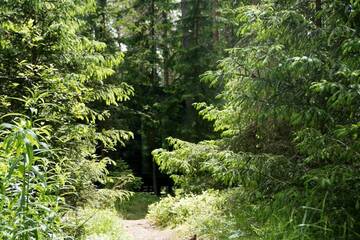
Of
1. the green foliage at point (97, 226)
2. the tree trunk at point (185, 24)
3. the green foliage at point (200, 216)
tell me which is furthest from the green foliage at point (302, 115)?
the tree trunk at point (185, 24)

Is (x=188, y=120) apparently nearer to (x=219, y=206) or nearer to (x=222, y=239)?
(x=219, y=206)

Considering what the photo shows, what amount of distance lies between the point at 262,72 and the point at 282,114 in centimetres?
114

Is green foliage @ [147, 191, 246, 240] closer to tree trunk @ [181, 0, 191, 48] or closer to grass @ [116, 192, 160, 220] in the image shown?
grass @ [116, 192, 160, 220]

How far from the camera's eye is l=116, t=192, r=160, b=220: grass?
1116 centimetres

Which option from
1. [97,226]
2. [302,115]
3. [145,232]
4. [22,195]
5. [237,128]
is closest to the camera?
[22,195]

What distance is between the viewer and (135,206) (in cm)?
1243

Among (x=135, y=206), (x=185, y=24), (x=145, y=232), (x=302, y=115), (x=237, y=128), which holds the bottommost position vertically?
(x=145, y=232)

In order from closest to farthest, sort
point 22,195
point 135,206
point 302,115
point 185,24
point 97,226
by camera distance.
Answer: point 22,195
point 302,115
point 97,226
point 135,206
point 185,24

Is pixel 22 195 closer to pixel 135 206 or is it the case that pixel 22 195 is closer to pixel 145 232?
pixel 145 232

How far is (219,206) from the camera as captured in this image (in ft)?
25.0

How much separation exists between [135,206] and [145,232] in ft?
13.4

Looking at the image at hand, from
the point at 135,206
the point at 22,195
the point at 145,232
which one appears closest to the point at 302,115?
the point at 22,195

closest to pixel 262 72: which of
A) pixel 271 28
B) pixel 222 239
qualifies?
pixel 271 28

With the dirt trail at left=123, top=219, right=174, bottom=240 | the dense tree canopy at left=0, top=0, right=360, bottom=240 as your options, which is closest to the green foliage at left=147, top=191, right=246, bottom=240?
the dense tree canopy at left=0, top=0, right=360, bottom=240
